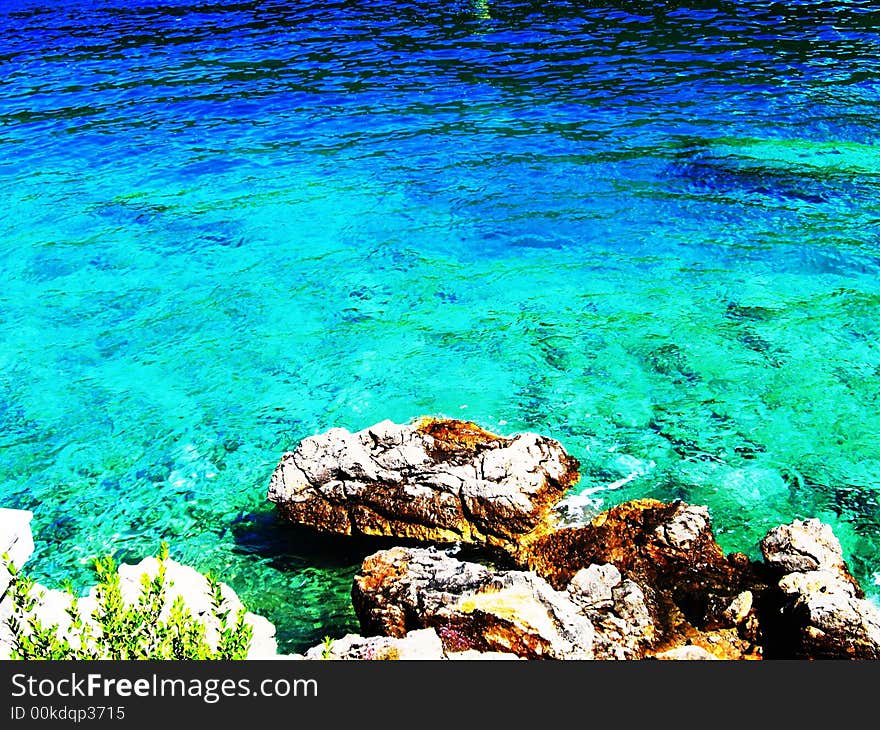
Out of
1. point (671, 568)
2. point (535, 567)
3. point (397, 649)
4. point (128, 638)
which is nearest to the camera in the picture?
point (128, 638)

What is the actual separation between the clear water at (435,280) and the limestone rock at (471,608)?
3.28 feet

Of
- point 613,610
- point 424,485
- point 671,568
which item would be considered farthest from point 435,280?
point 613,610

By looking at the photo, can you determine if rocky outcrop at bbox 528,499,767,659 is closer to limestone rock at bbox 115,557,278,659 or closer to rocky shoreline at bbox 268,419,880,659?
rocky shoreline at bbox 268,419,880,659

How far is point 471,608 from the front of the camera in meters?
7.42

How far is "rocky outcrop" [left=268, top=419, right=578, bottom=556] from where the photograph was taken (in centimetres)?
927

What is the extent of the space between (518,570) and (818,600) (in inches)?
108

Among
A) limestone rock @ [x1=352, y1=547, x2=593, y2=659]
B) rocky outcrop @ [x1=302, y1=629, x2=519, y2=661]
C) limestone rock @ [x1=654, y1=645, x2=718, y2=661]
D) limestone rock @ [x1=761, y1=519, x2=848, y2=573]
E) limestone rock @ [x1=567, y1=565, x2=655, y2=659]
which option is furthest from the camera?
limestone rock @ [x1=761, y1=519, x2=848, y2=573]

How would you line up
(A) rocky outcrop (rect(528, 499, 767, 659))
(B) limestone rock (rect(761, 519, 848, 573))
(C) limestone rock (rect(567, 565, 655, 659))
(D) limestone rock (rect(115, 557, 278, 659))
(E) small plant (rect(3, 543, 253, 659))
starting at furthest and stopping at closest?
1. (B) limestone rock (rect(761, 519, 848, 573))
2. (A) rocky outcrop (rect(528, 499, 767, 659))
3. (D) limestone rock (rect(115, 557, 278, 659))
4. (C) limestone rock (rect(567, 565, 655, 659))
5. (E) small plant (rect(3, 543, 253, 659))

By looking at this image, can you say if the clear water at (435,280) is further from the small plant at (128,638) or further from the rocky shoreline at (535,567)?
the small plant at (128,638)

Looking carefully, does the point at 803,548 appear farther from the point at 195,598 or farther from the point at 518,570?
the point at 195,598

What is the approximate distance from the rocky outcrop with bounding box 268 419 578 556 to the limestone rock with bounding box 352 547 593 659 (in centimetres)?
116

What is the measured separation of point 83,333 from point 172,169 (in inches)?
311

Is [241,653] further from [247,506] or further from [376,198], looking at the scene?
[376,198]

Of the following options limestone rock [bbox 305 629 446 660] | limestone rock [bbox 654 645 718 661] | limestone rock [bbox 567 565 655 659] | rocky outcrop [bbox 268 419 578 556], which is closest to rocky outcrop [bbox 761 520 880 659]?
limestone rock [bbox 654 645 718 661]
